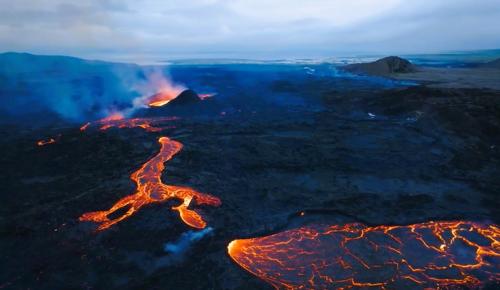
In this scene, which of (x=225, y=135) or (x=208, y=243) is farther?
(x=225, y=135)

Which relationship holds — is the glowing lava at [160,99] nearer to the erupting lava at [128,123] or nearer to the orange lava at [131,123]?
the erupting lava at [128,123]

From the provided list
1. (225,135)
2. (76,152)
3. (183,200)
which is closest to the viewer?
(183,200)

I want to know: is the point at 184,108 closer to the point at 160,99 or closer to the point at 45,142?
the point at 160,99

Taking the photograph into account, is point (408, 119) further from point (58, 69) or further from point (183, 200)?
point (58, 69)

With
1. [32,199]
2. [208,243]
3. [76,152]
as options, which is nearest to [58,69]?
[76,152]

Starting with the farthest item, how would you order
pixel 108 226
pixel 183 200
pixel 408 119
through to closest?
pixel 408 119
pixel 183 200
pixel 108 226

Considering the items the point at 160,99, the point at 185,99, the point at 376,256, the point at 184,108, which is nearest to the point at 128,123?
the point at 184,108

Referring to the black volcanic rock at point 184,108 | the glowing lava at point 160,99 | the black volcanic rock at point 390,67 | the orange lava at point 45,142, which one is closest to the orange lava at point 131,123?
the black volcanic rock at point 184,108

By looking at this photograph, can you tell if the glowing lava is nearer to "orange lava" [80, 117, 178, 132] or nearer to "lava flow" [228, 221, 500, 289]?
"orange lava" [80, 117, 178, 132]
